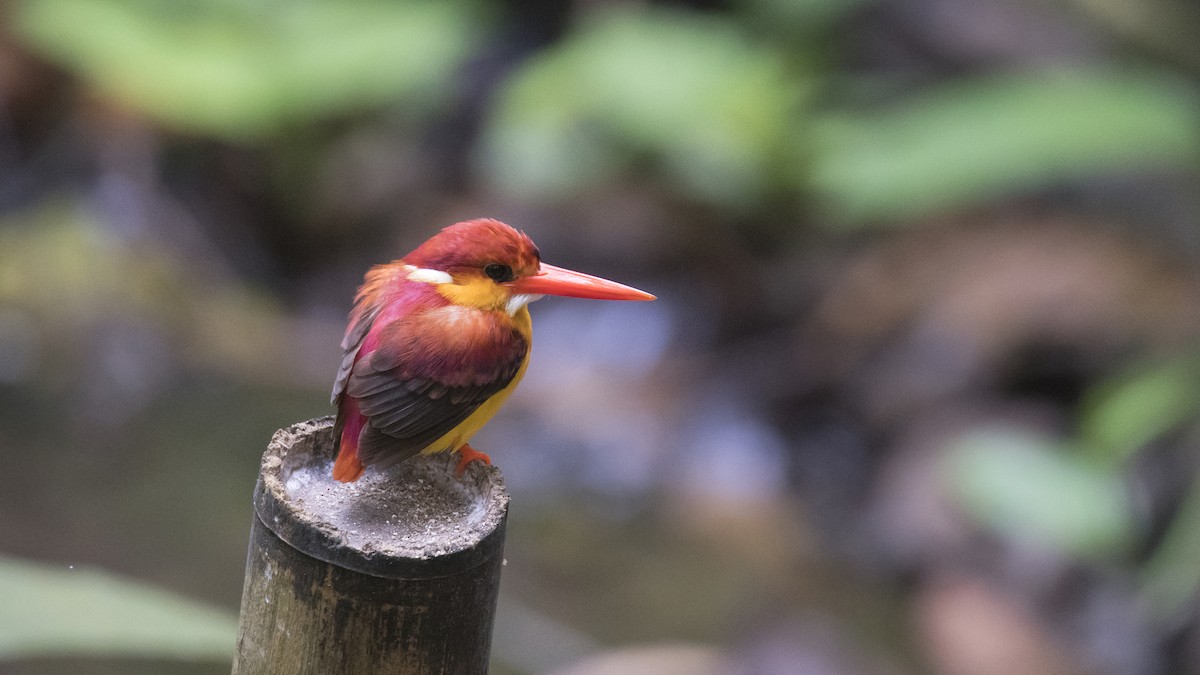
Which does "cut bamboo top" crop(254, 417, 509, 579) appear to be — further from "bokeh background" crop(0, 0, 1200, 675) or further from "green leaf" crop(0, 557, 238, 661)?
"bokeh background" crop(0, 0, 1200, 675)

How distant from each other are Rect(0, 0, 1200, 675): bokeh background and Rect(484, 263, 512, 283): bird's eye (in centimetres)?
178

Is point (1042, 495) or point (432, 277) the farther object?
point (1042, 495)

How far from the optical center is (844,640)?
350cm

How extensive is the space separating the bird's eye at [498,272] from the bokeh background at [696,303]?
1.78m

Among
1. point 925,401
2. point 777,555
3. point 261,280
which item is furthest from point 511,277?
point 261,280

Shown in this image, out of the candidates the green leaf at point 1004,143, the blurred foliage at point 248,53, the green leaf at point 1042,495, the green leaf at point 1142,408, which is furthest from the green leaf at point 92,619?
the blurred foliage at point 248,53

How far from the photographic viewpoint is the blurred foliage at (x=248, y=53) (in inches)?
188

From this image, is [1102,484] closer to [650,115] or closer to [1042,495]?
[1042,495]

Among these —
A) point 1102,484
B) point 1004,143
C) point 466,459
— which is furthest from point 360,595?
point 1004,143

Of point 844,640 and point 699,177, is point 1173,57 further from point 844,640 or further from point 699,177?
point 844,640

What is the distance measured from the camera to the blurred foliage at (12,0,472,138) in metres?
4.78

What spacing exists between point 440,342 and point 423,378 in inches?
1.9

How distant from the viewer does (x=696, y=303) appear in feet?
16.2

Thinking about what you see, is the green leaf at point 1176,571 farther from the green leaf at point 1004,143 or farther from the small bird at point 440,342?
the small bird at point 440,342
